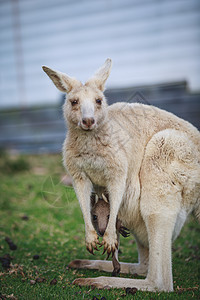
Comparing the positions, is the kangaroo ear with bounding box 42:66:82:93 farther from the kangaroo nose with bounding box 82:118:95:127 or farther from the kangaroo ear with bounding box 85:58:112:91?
the kangaroo nose with bounding box 82:118:95:127

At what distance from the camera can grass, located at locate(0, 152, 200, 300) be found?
2.92 metres


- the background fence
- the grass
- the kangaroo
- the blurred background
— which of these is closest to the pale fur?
the kangaroo

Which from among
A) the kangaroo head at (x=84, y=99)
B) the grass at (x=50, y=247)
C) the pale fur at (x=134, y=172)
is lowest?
the grass at (x=50, y=247)

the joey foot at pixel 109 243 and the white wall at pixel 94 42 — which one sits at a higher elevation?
the white wall at pixel 94 42

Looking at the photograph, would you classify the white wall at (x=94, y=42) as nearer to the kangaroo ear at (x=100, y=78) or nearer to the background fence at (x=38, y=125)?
the background fence at (x=38, y=125)

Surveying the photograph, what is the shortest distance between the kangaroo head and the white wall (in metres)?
5.73

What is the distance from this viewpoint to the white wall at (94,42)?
9203 millimetres

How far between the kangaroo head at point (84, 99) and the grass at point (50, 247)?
1131mm

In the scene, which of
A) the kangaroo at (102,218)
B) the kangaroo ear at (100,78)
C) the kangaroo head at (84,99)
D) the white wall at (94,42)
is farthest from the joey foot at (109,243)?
the white wall at (94,42)

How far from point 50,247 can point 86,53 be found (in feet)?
23.3

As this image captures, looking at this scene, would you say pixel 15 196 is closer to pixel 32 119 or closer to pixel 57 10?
pixel 32 119

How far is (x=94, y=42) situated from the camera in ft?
→ 33.0

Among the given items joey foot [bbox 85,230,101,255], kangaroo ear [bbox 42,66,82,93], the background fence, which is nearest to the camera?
joey foot [bbox 85,230,101,255]

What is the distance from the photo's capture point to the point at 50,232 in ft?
15.6
